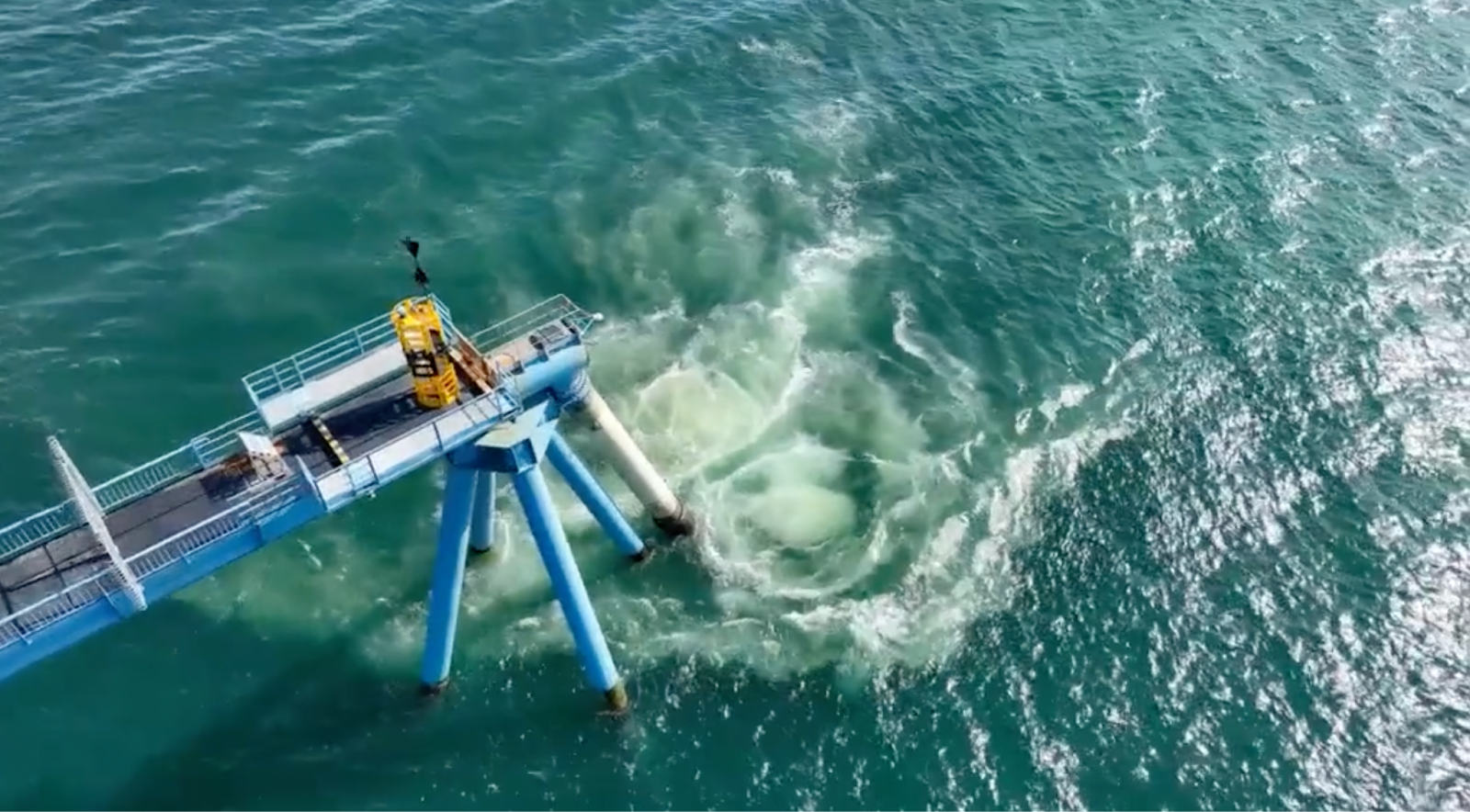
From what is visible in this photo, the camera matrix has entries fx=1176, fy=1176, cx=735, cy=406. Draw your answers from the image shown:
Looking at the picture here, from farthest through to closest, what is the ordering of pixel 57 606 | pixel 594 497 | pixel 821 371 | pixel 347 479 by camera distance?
pixel 821 371
pixel 594 497
pixel 347 479
pixel 57 606

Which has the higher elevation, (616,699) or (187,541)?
(187,541)

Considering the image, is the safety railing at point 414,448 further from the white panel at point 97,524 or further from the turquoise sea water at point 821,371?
the turquoise sea water at point 821,371

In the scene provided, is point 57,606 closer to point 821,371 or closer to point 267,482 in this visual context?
point 267,482

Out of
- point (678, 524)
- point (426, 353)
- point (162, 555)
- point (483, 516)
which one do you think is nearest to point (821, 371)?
point (678, 524)

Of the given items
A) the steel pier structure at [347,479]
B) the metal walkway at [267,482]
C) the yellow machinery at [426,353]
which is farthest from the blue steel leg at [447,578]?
the metal walkway at [267,482]

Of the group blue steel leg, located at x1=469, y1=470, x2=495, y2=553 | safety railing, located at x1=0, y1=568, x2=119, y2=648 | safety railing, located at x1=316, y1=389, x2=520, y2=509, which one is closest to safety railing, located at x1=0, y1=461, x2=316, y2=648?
safety railing, located at x1=0, y1=568, x2=119, y2=648

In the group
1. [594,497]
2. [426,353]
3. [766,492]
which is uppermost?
[426,353]
